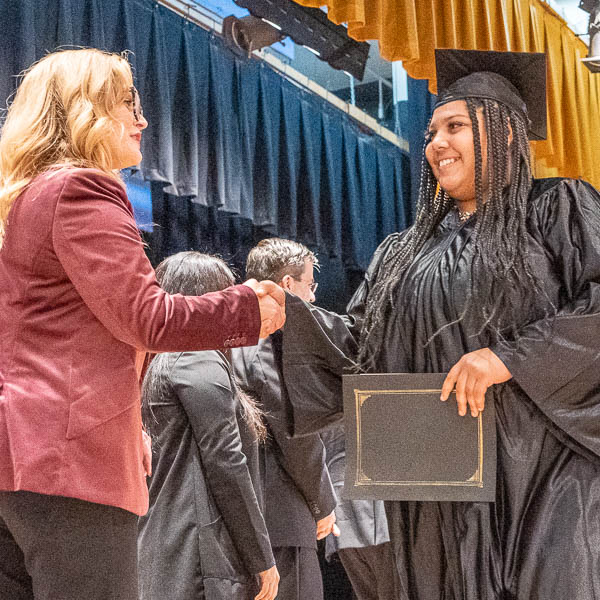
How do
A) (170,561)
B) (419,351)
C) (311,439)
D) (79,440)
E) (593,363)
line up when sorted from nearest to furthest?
(79,440) < (593,363) < (419,351) < (170,561) < (311,439)

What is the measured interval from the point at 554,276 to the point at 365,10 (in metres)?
2.43

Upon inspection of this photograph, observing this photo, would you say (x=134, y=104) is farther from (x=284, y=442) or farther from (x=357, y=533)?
(x=357, y=533)

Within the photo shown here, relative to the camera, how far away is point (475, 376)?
1.91 meters

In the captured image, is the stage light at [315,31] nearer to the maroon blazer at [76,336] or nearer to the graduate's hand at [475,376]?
the graduate's hand at [475,376]

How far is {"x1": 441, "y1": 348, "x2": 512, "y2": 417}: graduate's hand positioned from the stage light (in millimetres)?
3633

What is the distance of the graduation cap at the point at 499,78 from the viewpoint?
2246mm

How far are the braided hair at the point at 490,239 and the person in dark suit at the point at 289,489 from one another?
945mm

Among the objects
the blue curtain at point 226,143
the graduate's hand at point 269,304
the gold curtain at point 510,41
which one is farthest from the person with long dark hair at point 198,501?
the blue curtain at point 226,143

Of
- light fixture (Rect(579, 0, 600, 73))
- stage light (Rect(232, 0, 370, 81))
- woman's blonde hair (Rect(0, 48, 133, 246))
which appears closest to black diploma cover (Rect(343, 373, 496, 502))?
woman's blonde hair (Rect(0, 48, 133, 246))

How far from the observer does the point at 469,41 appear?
15.0 feet

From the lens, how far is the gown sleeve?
1.91 m

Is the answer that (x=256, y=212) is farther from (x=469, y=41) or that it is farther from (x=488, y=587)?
(x=488, y=587)

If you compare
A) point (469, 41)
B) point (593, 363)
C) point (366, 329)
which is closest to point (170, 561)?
point (366, 329)

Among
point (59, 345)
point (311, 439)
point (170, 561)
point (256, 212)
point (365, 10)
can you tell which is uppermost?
point (365, 10)
